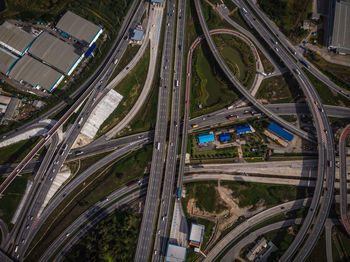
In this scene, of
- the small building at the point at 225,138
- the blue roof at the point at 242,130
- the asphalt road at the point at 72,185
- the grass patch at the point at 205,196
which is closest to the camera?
the asphalt road at the point at 72,185

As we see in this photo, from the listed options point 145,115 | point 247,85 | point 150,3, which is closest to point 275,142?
point 247,85

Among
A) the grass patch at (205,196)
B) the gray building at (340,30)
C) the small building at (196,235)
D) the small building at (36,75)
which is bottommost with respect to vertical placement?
the small building at (196,235)

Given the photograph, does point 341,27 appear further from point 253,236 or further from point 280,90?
point 253,236

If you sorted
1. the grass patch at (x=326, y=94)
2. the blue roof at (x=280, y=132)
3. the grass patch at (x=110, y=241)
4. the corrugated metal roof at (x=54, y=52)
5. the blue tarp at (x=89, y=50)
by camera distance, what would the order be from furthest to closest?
the blue tarp at (x=89, y=50) → the corrugated metal roof at (x=54, y=52) → the grass patch at (x=326, y=94) → the blue roof at (x=280, y=132) → the grass patch at (x=110, y=241)

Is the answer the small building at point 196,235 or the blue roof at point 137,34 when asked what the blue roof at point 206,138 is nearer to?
the small building at point 196,235

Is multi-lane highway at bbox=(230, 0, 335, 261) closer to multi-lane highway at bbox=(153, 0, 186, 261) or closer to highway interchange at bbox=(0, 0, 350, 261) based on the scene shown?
highway interchange at bbox=(0, 0, 350, 261)

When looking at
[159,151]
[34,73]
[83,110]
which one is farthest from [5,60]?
[159,151]

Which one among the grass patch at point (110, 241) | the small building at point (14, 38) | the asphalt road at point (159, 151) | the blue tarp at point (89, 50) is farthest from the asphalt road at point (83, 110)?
the small building at point (14, 38)
